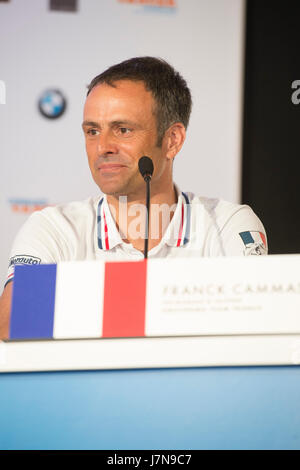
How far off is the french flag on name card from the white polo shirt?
0.89 meters

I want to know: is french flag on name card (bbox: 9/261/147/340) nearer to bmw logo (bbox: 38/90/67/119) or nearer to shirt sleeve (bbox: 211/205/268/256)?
shirt sleeve (bbox: 211/205/268/256)

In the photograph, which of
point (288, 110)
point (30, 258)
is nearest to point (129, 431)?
point (30, 258)

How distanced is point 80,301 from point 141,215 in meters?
1.09

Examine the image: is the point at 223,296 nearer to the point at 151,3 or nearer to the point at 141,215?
the point at 141,215

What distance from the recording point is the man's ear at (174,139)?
2.01 meters

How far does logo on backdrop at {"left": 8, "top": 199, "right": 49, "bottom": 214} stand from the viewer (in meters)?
1.96

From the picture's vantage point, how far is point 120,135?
1.92 m

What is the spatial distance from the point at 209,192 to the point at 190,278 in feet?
3.99

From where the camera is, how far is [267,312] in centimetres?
80

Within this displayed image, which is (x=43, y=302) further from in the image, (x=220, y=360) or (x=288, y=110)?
(x=288, y=110)

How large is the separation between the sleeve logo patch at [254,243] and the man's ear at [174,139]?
406 millimetres

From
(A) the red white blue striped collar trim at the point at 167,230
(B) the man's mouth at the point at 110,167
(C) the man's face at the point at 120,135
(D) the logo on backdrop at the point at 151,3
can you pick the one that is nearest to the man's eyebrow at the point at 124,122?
(C) the man's face at the point at 120,135

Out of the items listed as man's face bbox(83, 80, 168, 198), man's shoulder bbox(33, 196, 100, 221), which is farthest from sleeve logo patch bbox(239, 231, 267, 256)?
man's shoulder bbox(33, 196, 100, 221)

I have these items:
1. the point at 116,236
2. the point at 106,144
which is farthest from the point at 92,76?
the point at 116,236
